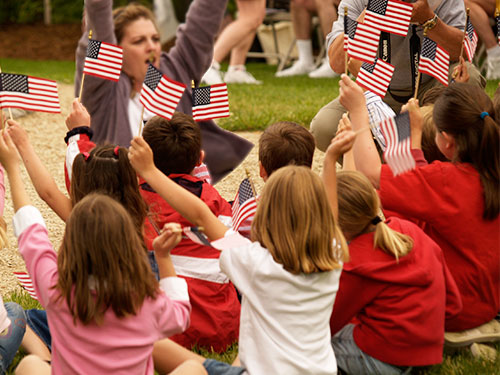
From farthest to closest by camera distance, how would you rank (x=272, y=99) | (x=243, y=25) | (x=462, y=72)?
(x=243, y=25) → (x=272, y=99) → (x=462, y=72)

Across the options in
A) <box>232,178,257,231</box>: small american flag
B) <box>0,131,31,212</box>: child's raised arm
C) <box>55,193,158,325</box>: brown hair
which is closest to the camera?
<box>55,193,158,325</box>: brown hair

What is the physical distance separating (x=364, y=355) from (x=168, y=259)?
2.69ft

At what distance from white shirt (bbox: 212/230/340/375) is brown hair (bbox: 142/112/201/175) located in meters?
0.79

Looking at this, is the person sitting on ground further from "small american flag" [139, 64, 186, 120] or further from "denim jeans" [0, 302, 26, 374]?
"denim jeans" [0, 302, 26, 374]

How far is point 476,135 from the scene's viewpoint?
283 cm

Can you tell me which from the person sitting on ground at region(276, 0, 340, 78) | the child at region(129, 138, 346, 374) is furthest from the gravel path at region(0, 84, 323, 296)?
the person sitting on ground at region(276, 0, 340, 78)

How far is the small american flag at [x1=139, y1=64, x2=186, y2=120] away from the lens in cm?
324

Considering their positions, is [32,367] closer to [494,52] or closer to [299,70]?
[494,52]

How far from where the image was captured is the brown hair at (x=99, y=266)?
2215mm

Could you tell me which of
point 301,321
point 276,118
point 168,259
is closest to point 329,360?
point 301,321

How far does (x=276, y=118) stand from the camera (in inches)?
272

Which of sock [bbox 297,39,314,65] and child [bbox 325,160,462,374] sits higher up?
child [bbox 325,160,462,374]

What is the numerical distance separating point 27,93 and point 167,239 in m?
1.39

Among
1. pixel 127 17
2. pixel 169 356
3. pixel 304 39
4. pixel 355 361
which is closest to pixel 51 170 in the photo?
pixel 127 17
